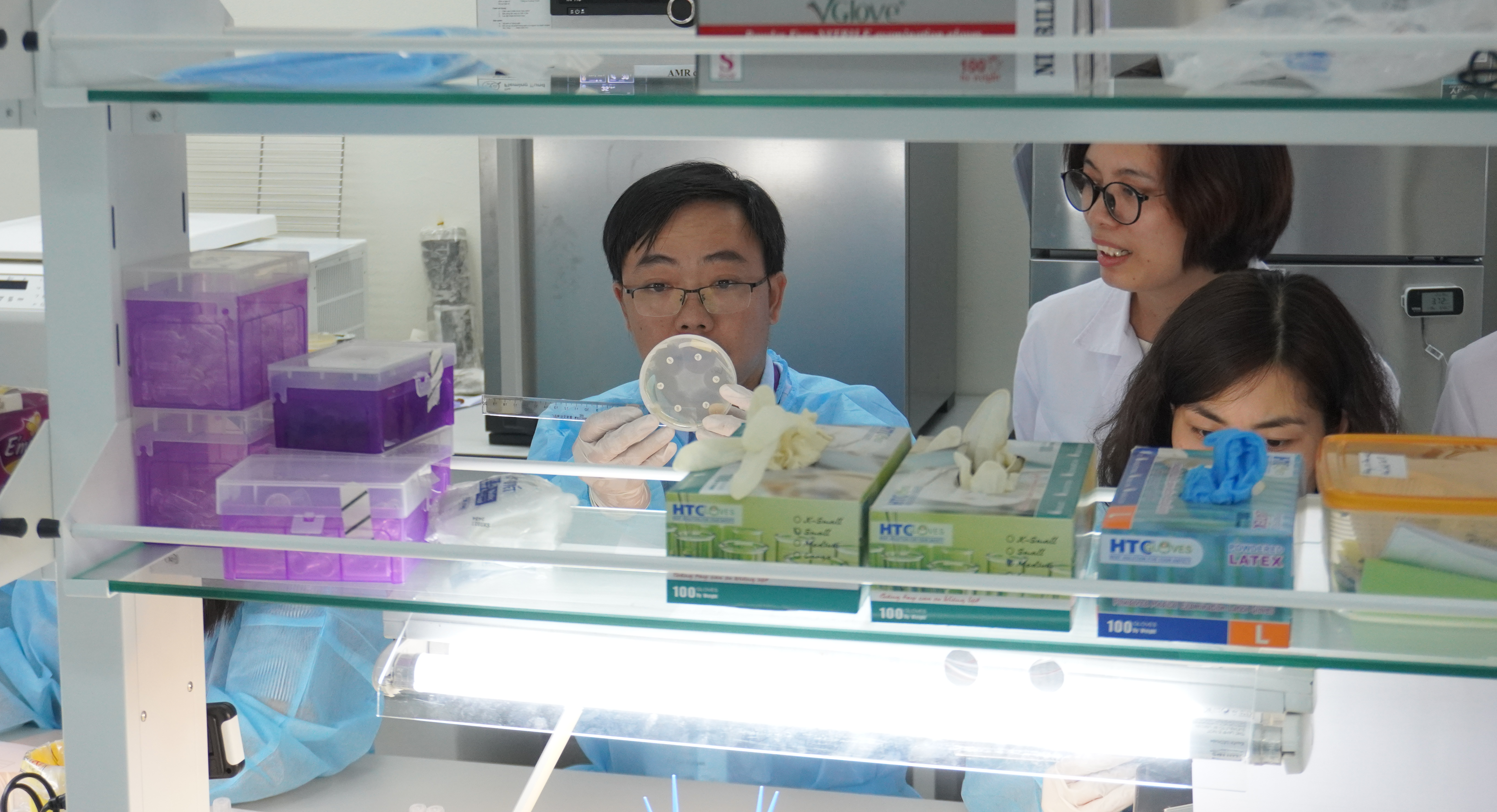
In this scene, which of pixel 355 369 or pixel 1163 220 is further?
pixel 1163 220

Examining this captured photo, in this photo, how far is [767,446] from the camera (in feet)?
2.70

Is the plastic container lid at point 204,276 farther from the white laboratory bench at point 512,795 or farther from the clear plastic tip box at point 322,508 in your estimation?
the white laboratory bench at point 512,795

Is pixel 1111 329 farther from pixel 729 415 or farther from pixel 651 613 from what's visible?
pixel 651 613

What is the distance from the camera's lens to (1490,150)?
285 cm

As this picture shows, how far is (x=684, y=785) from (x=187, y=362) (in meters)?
1.03

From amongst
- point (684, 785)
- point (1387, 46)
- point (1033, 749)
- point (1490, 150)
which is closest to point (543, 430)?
point (684, 785)

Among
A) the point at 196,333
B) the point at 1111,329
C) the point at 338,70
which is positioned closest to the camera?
the point at 338,70

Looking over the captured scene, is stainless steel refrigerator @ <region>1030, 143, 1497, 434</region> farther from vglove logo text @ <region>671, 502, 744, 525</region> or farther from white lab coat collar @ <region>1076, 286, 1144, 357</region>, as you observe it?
vglove logo text @ <region>671, 502, 744, 525</region>

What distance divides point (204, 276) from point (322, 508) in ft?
0.63

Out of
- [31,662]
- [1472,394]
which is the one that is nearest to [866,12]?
[1472,394]

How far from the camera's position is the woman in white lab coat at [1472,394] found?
1.55 metres

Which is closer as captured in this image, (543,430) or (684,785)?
(684,785)

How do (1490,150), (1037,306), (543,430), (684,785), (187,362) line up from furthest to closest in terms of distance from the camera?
(1490,150) < (1037,306) < (543,430) < (684,785) < (187,362)

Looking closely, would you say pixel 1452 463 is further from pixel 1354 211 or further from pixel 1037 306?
pixel 1354 211
